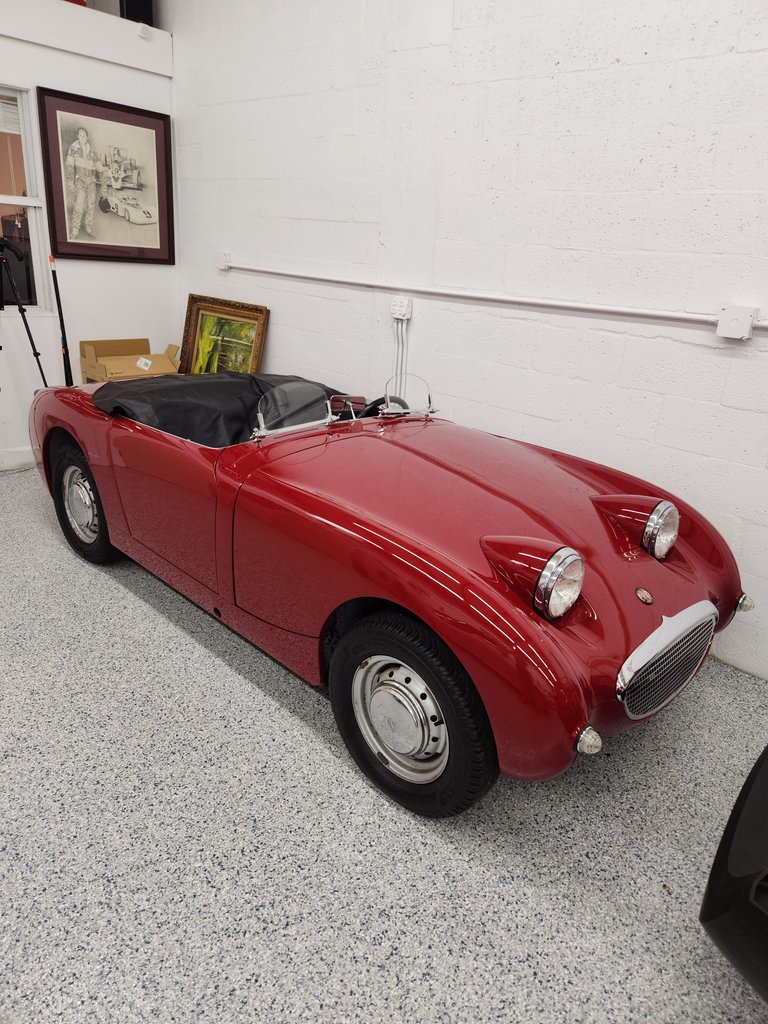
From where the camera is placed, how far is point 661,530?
70.1 inches

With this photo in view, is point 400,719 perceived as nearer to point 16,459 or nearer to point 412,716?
point 412,716

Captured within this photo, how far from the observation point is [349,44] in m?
A: 3.21

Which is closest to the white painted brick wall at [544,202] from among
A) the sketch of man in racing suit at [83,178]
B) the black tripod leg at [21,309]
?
the sketch of man in racing suit at [83,178]

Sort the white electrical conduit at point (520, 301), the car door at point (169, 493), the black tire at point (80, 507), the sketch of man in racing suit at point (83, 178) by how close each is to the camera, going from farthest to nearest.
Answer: the sketch of man in racing suit at point (83, 178) → the black tire at point (80, 507) → the white electrical conduit at point (520, 301) → the car door at point (169, 493)

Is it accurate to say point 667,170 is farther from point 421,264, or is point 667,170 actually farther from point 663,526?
point 663,526

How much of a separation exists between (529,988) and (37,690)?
165 centimetres

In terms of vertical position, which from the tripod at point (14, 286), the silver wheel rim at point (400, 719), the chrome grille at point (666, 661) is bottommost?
the silver wheel rim at point (400, 719)

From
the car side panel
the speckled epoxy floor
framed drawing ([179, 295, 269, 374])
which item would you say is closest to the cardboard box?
framed drawing ([179, 295, 269, 374])

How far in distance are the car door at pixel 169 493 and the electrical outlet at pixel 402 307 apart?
1.47 meters

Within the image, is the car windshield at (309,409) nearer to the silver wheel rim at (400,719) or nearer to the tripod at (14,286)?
the silver wheel rim at (400,719)

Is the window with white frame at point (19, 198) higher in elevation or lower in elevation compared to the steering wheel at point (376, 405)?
higher

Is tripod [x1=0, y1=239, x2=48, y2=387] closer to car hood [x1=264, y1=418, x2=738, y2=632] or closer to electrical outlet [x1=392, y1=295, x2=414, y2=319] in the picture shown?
electrical outlet [x1=392, y1=295, x2=414, y2=319]

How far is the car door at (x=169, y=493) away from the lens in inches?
80.9

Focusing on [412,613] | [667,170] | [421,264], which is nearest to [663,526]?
[412,613]
